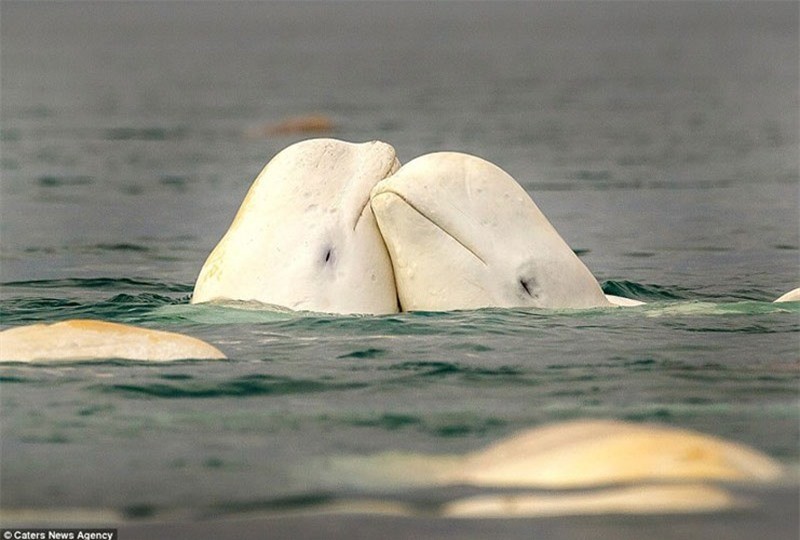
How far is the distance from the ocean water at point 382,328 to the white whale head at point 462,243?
185 millimetres

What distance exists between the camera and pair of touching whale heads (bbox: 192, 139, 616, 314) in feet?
39.2

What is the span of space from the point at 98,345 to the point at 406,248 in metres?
2.12

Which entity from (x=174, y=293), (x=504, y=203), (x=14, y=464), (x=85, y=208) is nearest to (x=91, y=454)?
(x=14, y=464)

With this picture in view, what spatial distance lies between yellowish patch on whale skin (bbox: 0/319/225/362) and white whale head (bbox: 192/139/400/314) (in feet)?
3.72

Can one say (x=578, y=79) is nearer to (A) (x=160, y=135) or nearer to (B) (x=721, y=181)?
(A) (x=160, y=135)

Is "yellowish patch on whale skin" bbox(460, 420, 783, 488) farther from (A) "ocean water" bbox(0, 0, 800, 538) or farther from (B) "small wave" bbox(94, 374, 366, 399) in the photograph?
(B) "small wave" bbox(94, 374, 366, 399)

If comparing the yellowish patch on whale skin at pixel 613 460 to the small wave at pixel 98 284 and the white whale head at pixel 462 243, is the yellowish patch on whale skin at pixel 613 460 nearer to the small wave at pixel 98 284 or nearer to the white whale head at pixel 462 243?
the white whale head at pixel 462 243

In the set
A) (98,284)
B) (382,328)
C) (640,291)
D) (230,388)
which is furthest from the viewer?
(98,284)

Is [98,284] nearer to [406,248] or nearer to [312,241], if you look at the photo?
[312,241]

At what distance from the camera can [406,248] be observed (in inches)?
471

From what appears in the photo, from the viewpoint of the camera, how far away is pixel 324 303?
11984 millimetres

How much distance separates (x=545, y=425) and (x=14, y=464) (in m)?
2.60

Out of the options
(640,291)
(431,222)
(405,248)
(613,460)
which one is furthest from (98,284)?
(613,460)

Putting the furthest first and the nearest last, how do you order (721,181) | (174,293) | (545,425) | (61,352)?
(721,181) → (174,293) → (61,352) → (545,425)
